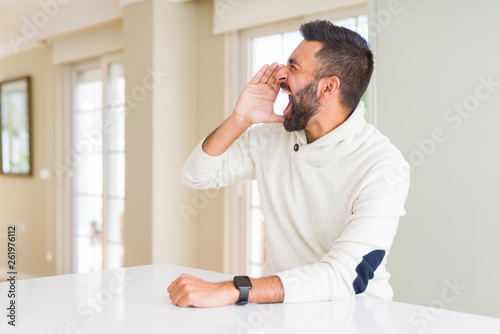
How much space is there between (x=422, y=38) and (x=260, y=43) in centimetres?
140

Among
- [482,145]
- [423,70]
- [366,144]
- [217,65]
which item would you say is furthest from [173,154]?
[366,144]

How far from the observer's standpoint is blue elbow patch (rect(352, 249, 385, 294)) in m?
1.31

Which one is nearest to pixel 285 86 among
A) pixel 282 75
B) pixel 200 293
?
pixel 282 75

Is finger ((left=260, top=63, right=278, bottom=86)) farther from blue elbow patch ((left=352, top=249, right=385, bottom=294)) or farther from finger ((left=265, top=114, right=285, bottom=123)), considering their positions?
blue elbow patch ((left=352, top=249, right=385, bottom=294))

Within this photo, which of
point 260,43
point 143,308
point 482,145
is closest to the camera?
point 143,308

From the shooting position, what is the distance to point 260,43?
3.75 metres

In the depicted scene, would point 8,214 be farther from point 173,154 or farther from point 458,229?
point 458,229

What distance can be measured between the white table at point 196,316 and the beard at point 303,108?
59cm

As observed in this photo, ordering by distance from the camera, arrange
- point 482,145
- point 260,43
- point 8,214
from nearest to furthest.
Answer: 1. point 482,145
2. point 260,43
3. point 8,214

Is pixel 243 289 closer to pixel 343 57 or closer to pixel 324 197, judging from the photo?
pixel 324 197

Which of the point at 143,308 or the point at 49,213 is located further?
the point at 49,213

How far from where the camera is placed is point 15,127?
19.9 feet

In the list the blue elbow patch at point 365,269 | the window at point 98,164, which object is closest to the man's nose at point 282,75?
the blue elbow patch at point 365,269

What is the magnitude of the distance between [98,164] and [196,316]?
4343 mm
